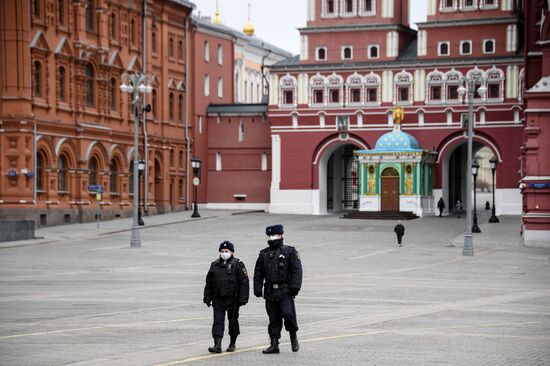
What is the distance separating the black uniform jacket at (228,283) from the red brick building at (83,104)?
40.9 meters

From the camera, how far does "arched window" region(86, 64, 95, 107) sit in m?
63.1

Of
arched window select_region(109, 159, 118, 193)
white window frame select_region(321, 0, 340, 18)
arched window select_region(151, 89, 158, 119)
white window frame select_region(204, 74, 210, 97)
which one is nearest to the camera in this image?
arched window select_region(109, 159, 118, 193)

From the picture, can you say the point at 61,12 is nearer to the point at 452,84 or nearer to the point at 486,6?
the point at 452,84

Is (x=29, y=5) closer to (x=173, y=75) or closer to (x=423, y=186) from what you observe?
(x=173, y=75)

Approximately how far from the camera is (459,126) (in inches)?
2844

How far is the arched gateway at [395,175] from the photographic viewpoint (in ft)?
231

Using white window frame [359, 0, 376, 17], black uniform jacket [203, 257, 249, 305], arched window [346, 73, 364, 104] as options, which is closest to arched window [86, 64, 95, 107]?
arched window [346, 73, 364, 104]

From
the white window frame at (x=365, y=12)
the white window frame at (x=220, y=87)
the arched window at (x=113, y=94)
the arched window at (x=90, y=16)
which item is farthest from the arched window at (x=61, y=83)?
the white window frame at (x=220, y=87)

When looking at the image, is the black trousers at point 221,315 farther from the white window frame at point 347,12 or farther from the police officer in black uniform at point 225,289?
the white window frame at point 347,12

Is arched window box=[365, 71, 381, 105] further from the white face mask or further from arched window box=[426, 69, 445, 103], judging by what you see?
the white face mask

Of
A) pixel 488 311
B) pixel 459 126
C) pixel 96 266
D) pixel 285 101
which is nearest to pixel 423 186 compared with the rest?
pixel 459 126

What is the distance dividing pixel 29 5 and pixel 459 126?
Result: 2966cm

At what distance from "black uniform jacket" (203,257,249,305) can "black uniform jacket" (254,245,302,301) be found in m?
0.22

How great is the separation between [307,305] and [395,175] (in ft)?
159
